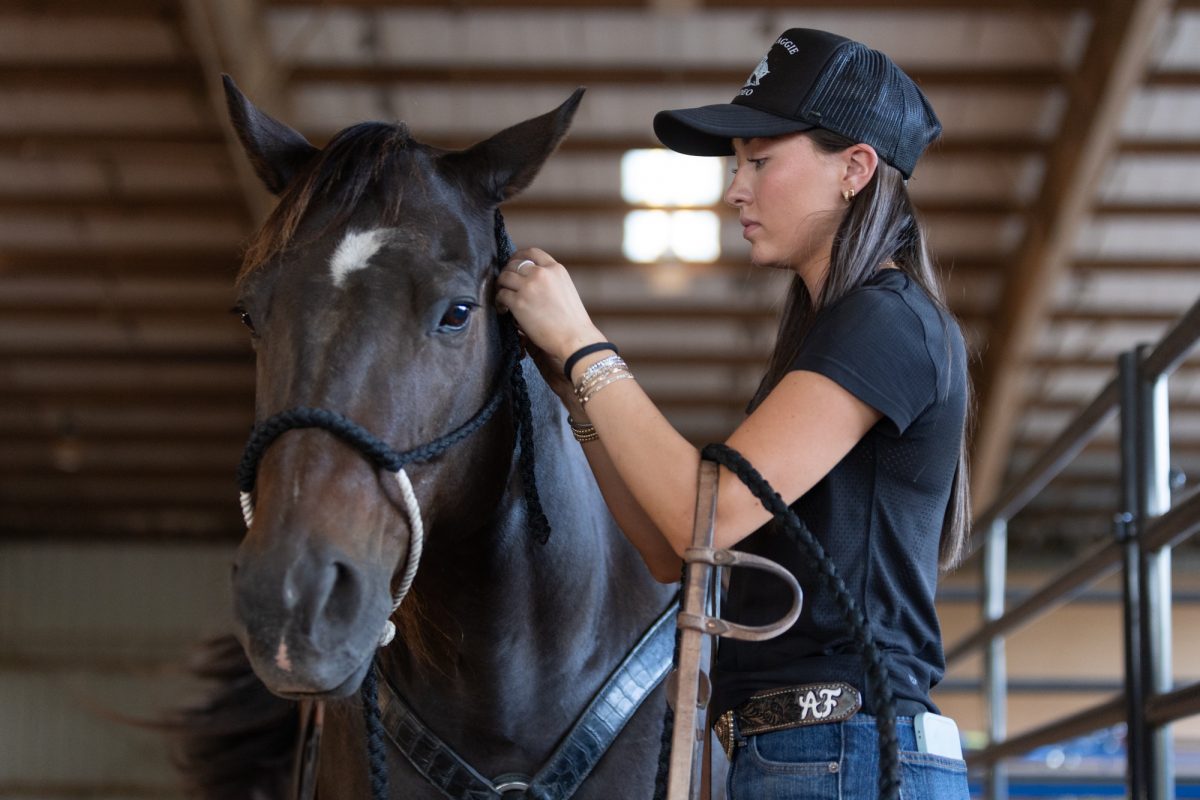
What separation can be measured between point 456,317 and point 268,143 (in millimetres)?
475

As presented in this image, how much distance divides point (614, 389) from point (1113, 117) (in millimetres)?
8179

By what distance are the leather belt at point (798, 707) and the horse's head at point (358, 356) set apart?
0.44 meters

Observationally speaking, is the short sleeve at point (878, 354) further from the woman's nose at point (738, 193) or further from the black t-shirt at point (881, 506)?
the woman's nose at point (738, 193)

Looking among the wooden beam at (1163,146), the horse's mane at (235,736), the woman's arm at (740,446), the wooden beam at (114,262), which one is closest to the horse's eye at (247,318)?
the woman's arm at (740,446)

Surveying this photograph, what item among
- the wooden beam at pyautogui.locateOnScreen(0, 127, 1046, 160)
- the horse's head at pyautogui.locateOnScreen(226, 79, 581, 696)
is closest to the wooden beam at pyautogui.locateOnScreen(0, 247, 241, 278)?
the wooden beam at pyautogui.locateOnScreen(0, 127, 1046, 160)

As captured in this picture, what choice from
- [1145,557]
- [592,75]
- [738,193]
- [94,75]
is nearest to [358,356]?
[738,193]

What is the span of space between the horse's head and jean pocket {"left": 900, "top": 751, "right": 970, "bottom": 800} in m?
0.60

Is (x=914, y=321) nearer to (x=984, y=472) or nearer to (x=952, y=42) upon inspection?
(x=952, y=42)

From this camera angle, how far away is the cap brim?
165 cm

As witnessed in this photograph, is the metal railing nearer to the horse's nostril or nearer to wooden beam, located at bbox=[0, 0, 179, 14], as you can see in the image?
the horse's nostril

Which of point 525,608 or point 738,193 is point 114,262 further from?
point 738,193

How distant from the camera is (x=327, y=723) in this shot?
2203 millimetres

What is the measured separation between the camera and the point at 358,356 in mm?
1539

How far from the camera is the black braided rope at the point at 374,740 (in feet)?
5.87
